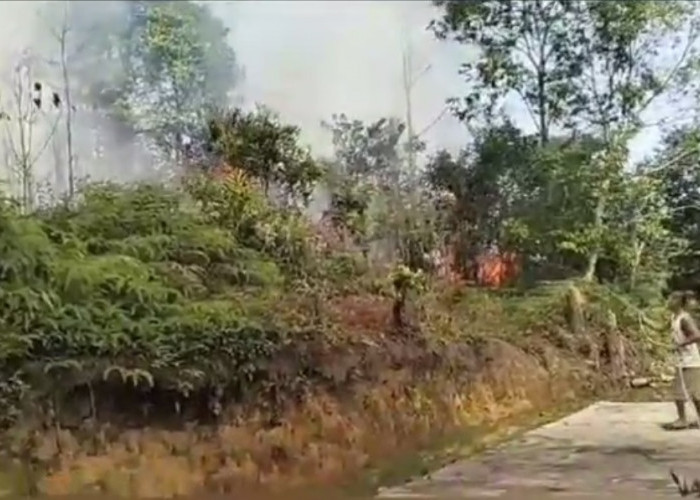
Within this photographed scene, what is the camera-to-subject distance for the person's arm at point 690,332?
3094mm

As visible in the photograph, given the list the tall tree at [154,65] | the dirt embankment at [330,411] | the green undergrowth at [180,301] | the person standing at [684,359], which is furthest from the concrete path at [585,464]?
the tall tree at [154,65]

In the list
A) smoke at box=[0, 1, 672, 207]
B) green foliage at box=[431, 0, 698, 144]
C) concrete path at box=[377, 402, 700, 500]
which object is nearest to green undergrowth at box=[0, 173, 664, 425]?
smoke at box=[0, 1, 672, 207]

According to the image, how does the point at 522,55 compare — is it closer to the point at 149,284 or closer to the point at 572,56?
the point at 572,56

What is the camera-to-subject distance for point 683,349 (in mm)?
3102

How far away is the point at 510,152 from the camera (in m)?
3.38

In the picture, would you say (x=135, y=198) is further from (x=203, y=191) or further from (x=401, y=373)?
(x=401, y=373)

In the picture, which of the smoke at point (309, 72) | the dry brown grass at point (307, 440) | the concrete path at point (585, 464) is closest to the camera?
the concrete path at point (585, 464)

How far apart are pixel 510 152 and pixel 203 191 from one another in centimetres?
92

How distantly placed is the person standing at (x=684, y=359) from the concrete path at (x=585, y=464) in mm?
31

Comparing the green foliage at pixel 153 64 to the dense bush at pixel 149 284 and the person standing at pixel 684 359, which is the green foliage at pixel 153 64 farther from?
the person standing at pixel 684 359

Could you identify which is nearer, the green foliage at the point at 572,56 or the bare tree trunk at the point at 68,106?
the green foliage at the point at 572,56

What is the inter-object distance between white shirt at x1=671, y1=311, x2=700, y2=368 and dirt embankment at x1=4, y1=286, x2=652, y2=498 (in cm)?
16

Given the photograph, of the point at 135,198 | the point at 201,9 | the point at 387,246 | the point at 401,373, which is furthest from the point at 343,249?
the point at 201,9

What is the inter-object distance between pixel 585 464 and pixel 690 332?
0.47 metres
